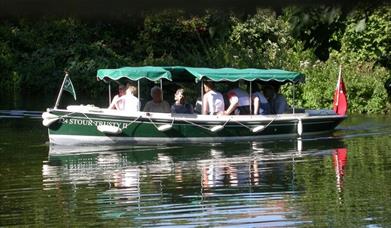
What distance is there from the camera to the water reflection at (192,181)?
9620 mm

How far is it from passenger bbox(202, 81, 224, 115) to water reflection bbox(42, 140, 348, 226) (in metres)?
1.06

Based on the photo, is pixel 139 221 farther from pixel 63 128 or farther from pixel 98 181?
pixel 63 128

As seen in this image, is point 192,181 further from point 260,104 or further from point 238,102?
point 260,104

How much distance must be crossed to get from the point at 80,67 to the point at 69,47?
2.76 meters

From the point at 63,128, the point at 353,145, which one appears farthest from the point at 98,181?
the point at 353,145

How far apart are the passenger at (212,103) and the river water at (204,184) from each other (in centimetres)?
99

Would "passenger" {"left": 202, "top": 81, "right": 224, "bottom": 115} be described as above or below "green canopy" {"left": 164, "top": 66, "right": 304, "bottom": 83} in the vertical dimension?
below

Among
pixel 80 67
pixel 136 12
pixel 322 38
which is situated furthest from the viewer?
pixel 80 67

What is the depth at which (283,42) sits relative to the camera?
3431cm

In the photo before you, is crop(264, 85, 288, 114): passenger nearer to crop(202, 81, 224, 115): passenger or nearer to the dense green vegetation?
crop(202, 81, 224, 115): passenger

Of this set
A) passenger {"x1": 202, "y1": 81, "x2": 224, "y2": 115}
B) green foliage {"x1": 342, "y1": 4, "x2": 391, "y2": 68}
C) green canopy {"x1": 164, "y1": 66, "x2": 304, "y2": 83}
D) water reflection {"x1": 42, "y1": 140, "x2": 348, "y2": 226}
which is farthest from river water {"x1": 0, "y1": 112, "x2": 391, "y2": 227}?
green foliage {"x1": 342, "y1": 4, "x2": 391, "y2": 68}

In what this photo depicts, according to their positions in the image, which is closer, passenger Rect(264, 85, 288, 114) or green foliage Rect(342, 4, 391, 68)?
green foliage Rect(342, 4, 391, 68)

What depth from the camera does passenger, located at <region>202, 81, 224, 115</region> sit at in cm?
1991

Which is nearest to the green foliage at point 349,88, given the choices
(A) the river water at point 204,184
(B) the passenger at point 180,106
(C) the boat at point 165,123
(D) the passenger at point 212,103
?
(A) the river water at point 204,184
